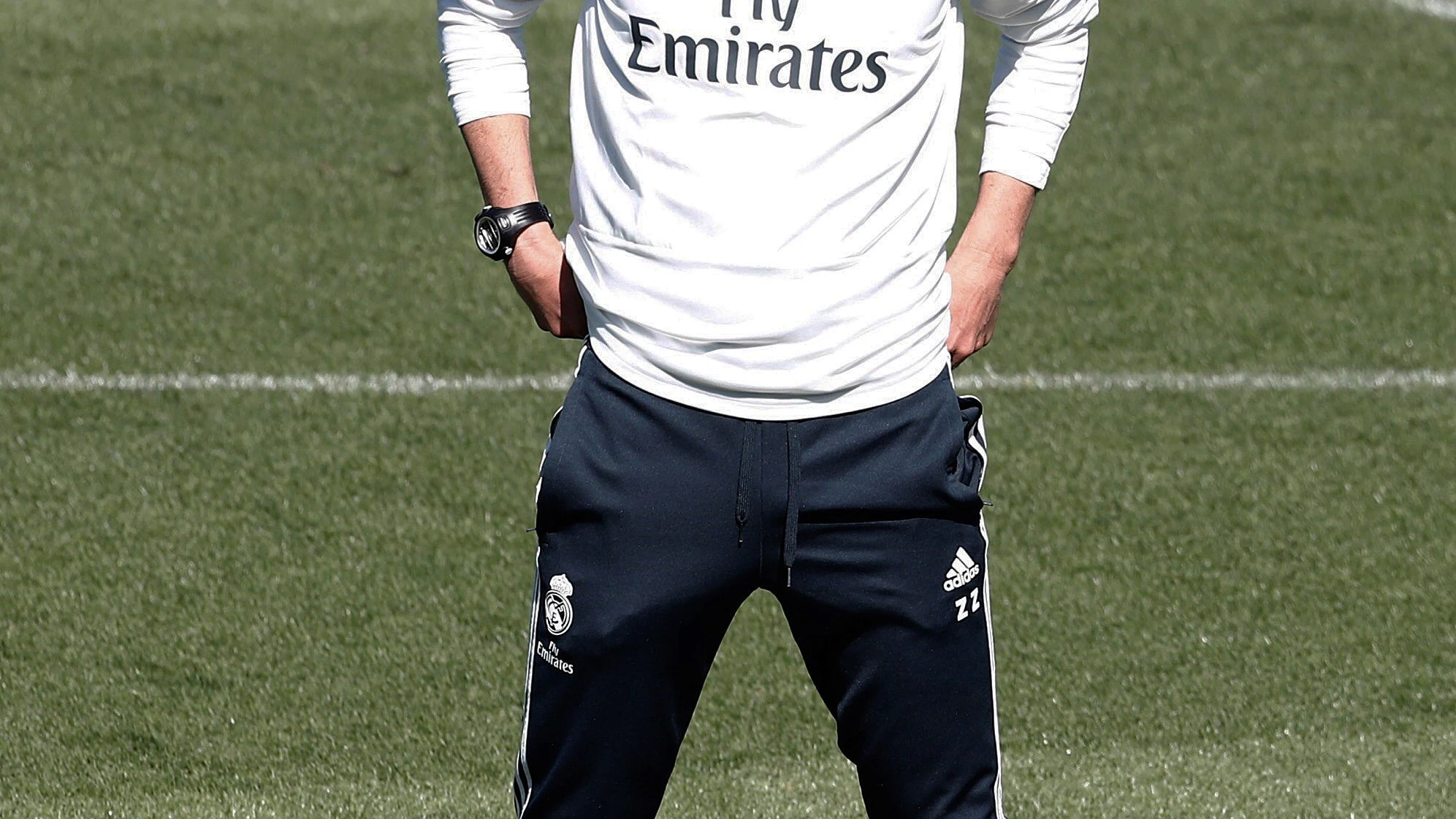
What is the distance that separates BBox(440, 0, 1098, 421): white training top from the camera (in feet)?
6.58

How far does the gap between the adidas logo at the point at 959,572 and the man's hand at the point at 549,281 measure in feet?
1.73

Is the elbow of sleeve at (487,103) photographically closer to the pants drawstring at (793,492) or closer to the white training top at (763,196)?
the white training top at (763,196)

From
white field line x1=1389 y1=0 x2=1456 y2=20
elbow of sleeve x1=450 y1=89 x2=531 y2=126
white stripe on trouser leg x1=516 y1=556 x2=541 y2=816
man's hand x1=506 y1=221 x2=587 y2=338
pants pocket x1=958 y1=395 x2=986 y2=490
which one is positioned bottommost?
white field line x1=1389 y1=0 x2=1456 y2=20

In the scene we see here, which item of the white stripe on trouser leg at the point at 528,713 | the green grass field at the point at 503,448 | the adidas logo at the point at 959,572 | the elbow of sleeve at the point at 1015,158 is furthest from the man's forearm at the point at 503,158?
the green grass field at the point at 503,448

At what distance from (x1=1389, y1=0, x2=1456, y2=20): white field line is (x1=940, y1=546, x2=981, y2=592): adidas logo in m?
6.40

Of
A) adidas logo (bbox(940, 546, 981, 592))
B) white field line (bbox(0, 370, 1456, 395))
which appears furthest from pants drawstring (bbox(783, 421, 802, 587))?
white field line (bbox(0, 370, 1456, 395))

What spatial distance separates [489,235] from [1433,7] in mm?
6561

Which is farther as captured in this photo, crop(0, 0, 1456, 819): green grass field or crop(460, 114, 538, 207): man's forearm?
crop(0, 0, 1456, 819): green grass field

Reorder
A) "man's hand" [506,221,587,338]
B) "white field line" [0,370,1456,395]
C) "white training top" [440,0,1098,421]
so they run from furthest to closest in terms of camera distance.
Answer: "white field line" [0,370,1456,395]
"man's hand" [506,221,587,338]
"white training top" [440,0,1098,421]

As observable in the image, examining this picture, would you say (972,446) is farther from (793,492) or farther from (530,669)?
(530,669)

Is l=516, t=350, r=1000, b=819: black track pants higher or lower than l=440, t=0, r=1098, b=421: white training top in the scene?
lower

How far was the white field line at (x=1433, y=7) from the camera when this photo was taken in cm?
771

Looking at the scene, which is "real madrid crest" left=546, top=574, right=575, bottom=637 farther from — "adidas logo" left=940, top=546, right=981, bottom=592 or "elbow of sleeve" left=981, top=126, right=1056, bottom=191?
"elbow of sleeve" left=981, top=126, right=1056, bottom=191

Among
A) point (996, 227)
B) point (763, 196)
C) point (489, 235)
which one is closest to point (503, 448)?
point (489, 235)
